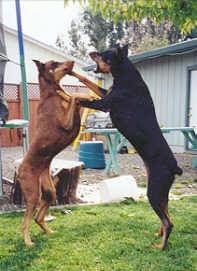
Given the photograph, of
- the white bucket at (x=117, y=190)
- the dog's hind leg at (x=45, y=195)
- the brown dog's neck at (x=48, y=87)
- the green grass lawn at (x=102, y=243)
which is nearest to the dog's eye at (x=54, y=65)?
the brown dog's neck at (x=48, y=87)

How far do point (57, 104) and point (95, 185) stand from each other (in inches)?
138

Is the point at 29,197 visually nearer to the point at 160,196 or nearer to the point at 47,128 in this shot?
the point at 47,128

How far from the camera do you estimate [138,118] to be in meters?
3.53

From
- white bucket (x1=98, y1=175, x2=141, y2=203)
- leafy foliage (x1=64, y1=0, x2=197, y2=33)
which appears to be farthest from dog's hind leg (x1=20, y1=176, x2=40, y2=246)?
white bucket (x1=98, y1=175, x2=141, y2=203)

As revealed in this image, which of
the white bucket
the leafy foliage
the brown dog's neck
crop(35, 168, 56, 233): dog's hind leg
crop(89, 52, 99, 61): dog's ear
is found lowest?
the white bucket

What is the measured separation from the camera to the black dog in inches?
137

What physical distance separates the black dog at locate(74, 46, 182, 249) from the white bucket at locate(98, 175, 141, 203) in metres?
2.00

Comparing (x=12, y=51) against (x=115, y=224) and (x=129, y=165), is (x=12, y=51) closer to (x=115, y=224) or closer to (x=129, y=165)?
(x=129, y=165)

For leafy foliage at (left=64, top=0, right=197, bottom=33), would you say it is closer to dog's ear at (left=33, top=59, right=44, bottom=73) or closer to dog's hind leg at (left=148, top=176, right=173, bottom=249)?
dog's ear at (left=33, top=59, right=44, bottom=73)

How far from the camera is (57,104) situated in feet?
12.5

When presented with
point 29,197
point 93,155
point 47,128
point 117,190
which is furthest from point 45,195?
point 93,155

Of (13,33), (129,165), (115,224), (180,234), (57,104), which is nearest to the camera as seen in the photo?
(57,104)

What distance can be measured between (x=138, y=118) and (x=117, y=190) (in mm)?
2271

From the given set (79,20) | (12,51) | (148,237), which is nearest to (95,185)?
(148,237)
